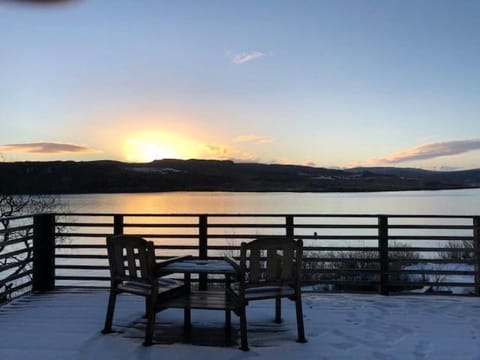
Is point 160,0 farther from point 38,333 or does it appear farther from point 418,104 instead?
point 418,104

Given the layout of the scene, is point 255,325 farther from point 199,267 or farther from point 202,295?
point 199,267

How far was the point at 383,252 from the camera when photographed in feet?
21.2

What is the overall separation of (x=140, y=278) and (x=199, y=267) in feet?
1.71

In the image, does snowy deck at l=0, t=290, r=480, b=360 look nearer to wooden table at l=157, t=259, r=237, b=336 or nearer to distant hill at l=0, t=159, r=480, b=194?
wooden table at l=157, t=259, r=237, b=336


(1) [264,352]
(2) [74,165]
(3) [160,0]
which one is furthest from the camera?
(2) [74,165]

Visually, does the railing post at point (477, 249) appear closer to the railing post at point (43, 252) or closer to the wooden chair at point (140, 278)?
the wooden chair at point (140, 278)

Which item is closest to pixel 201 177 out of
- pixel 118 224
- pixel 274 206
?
pixel 274 206

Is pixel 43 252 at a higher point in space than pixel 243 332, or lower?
higher

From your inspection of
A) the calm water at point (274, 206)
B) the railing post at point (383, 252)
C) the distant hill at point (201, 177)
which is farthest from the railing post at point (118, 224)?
the calm water at point (274, 206)

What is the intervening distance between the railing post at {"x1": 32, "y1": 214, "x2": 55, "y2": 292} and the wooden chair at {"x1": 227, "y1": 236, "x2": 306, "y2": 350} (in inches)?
125

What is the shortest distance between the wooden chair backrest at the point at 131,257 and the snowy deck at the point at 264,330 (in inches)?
21.3

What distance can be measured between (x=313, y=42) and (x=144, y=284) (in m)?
7.64

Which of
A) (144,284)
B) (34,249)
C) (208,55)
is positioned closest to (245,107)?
(208,55)

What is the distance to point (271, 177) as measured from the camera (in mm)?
36031
